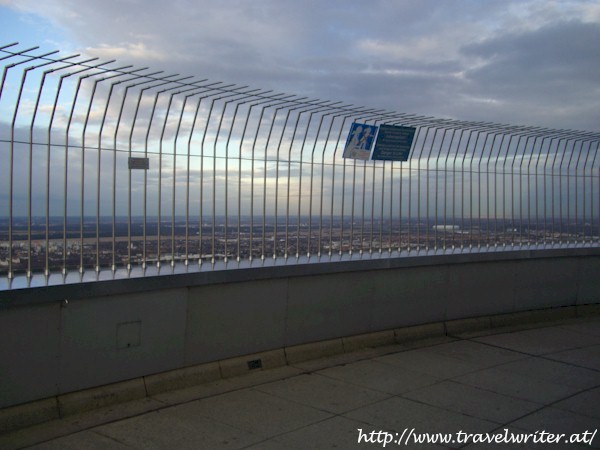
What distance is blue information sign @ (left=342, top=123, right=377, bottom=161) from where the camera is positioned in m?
8.96

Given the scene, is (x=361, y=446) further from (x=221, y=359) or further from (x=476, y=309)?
(x=476, y=309)

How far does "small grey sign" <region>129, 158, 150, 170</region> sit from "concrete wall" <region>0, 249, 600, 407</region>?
1.15m

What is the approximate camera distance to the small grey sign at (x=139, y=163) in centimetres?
692

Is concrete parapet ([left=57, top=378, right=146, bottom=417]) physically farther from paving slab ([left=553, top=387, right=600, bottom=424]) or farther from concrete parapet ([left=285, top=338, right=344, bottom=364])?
paving slab ([left=553, top=387, right=600, bottom=424])

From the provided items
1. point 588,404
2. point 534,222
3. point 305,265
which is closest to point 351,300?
point 305,265

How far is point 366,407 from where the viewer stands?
21.4 feet

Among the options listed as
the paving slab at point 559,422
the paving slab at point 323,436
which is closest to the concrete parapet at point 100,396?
the paving slab at point 323,436

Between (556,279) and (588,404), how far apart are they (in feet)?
16.3

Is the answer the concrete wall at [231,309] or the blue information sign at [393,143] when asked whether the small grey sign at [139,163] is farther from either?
the blue information sign at [393,143]

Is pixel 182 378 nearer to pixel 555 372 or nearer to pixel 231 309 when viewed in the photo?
pixel 231 309

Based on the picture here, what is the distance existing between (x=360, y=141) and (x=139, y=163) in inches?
128

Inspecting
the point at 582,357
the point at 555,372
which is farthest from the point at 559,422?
the point at 582,357

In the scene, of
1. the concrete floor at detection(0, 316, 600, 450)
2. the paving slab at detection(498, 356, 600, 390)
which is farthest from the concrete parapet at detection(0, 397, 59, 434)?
the paving slab at detection(498, 356, 600, 390)

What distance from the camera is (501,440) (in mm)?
5758
